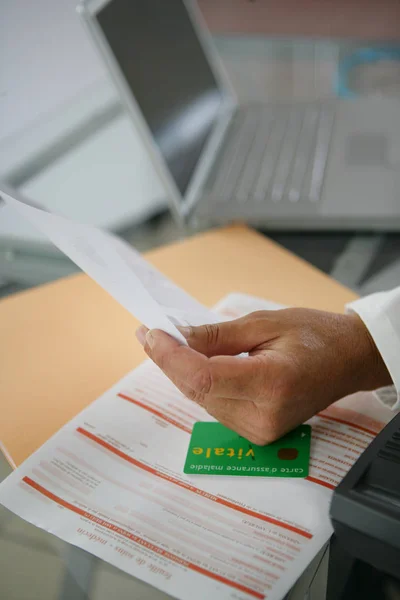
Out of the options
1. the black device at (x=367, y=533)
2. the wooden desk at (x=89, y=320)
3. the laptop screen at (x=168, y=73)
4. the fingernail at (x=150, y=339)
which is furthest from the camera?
the laptop screen at (x=168, y=73)

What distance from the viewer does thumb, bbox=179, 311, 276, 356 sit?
2.03 feet

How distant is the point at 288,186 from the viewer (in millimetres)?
Result: 1100

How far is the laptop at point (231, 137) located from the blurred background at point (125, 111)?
4cm

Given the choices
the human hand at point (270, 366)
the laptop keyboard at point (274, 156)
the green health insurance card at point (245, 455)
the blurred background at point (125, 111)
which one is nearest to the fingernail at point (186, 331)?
the human hand at point (270, 366)

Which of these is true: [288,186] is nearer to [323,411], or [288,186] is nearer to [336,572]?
[323,411]

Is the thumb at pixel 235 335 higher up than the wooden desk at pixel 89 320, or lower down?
higher up

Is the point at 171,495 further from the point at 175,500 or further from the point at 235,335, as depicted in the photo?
the point at 235,335

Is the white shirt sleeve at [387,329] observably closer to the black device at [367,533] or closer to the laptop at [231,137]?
the black device at [367,533]

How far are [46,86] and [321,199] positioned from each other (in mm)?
563

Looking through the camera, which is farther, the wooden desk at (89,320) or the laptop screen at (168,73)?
the laptop screen at (168,73)

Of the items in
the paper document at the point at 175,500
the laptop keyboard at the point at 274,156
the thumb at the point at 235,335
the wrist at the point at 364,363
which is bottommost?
the laptop keyboard at the point at 274,156

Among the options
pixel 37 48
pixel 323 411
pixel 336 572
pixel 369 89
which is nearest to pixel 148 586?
pixel 336 572

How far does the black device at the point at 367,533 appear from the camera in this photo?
1.61 feet

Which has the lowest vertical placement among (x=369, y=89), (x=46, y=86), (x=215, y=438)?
(x=369, y=89)
